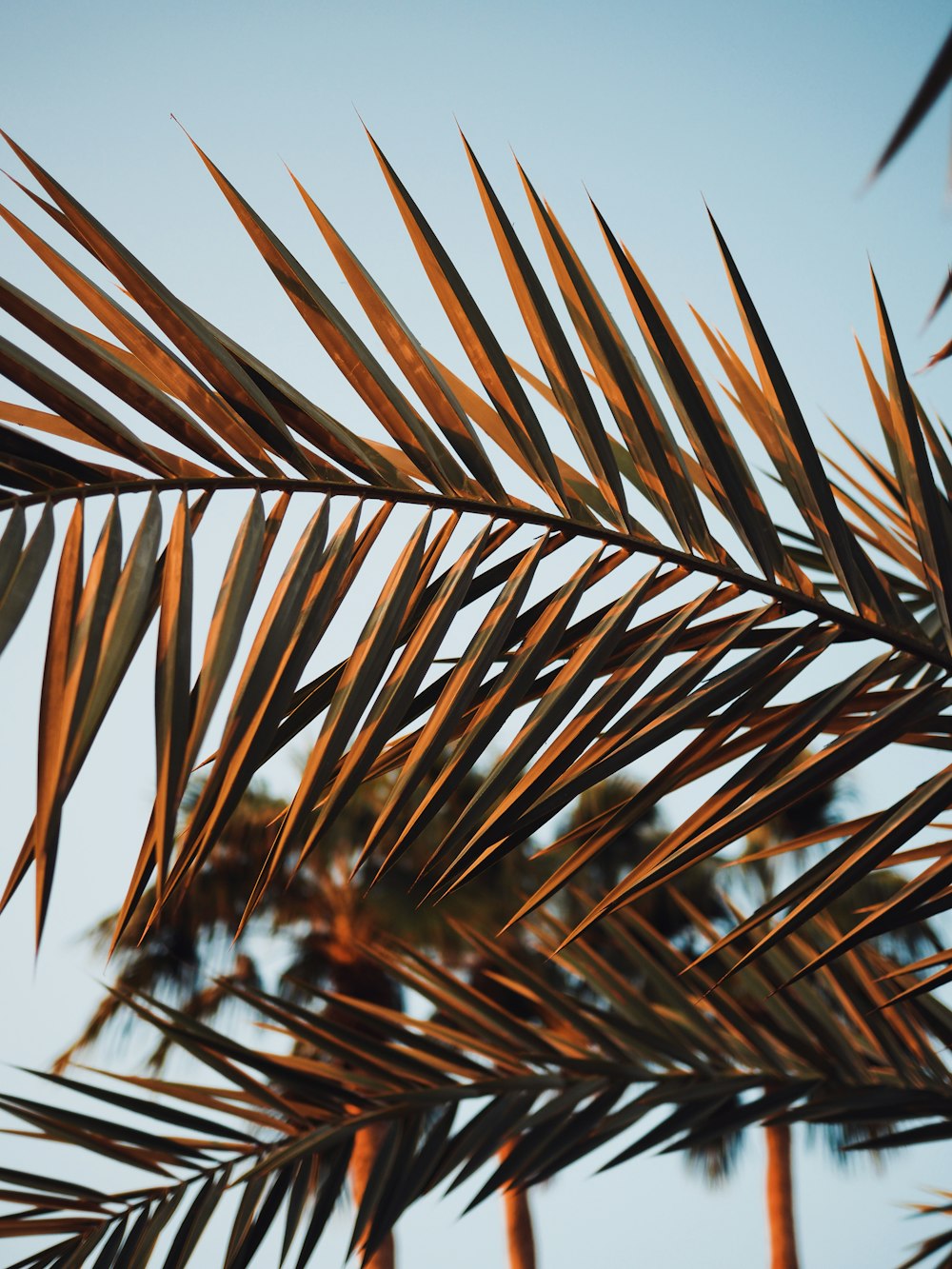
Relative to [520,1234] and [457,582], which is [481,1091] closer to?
[457,582]

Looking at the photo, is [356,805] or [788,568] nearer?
[788,568]

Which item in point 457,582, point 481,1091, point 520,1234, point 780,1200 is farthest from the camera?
point 780,1200

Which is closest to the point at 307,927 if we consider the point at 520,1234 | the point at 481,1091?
the point at 520,1234

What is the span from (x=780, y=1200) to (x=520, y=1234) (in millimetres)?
2718

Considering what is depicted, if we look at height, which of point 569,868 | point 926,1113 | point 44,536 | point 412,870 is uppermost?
point 412,870

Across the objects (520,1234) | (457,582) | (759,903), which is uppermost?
(759,903)

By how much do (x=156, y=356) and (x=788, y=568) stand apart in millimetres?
570

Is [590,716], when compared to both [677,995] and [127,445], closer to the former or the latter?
[127,445]

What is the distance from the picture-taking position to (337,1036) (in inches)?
82.9

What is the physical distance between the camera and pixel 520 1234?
9773 mm

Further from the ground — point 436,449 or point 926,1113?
point 436,449

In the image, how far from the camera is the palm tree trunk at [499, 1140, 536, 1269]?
378 inches

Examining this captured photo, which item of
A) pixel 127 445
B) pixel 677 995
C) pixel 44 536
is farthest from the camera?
pixel 677 995

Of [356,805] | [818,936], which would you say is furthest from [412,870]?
[818,936]
